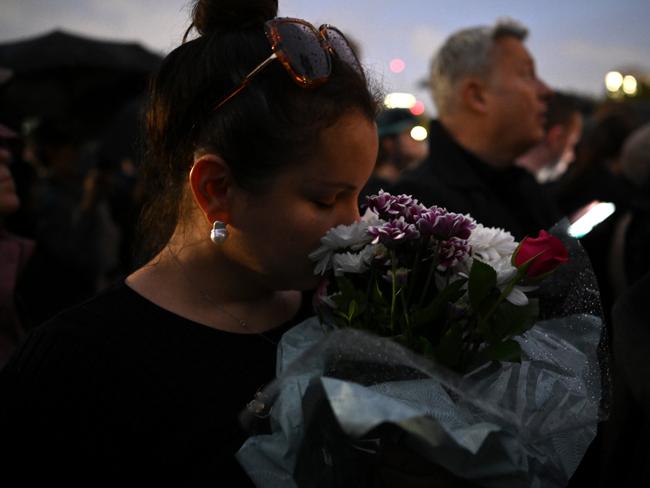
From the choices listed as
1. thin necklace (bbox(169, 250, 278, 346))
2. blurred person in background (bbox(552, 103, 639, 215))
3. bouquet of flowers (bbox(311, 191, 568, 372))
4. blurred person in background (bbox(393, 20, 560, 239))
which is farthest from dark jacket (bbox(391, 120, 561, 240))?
bouquet of flowers (bbox(311, 191, 568, 372))

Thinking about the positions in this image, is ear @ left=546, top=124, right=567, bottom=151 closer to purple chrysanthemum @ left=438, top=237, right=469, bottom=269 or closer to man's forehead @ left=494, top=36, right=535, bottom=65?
man's forehead @ left=494, top=36, right=535, bottom=65

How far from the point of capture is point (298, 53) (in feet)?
5.21

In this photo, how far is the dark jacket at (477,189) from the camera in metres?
3.31

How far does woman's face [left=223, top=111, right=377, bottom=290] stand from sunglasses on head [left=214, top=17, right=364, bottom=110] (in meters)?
0.12

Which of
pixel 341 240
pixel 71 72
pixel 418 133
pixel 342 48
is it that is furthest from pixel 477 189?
pixel 71 72


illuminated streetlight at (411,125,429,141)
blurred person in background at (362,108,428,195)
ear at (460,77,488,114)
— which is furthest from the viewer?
illuminated streetlight at (411,125,429,141)

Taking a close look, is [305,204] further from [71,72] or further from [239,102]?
[71,72]

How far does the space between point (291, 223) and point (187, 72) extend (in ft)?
1.50

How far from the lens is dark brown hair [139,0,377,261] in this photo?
1.60m

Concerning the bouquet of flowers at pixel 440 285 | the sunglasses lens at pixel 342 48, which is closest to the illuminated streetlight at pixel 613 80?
the sunglasses lens at pixel 342 48

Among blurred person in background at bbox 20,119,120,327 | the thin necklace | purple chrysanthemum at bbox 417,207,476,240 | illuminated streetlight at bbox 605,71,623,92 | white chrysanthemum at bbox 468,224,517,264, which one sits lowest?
blurred person in background at bbox 20,119,120,327

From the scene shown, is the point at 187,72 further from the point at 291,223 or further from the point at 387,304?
the point at 387,304

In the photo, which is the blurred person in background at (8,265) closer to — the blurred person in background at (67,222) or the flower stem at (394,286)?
the flower stem at (394,286)

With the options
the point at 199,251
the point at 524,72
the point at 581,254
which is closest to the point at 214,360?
the point at 199,251
